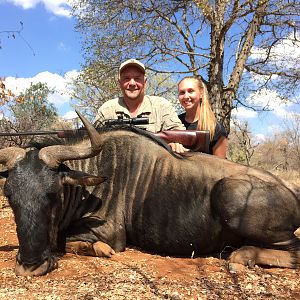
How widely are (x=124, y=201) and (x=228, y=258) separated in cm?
112

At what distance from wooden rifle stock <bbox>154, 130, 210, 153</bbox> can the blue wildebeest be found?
0.34 metres

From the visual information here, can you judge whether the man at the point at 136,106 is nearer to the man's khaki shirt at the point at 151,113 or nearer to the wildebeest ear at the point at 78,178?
the man's khaki shirt at the point at 151,113

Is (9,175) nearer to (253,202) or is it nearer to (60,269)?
(60,269)

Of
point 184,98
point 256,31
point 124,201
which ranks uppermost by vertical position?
point 256,31

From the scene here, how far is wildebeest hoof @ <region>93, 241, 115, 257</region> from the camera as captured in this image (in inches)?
142

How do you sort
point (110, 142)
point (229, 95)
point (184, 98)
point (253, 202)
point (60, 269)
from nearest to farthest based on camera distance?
point (60, 269) → point (253, 202) → point (110, 142) → point (184, 98) → point (229, 95)

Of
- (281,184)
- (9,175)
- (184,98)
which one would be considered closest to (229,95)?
(184,98)

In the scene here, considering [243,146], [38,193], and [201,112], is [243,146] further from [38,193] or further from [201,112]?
[38,193]

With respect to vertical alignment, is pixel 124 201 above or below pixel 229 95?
below

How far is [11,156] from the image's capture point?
3.37 meters

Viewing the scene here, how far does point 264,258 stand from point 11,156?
2.33 meters

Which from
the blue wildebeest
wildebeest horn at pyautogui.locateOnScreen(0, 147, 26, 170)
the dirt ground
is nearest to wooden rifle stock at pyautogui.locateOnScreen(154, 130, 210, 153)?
the blue wildebeest

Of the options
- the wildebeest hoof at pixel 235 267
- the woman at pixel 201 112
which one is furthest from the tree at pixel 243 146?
the wildebeest hoof at pixel 235 267

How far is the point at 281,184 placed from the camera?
371cm
